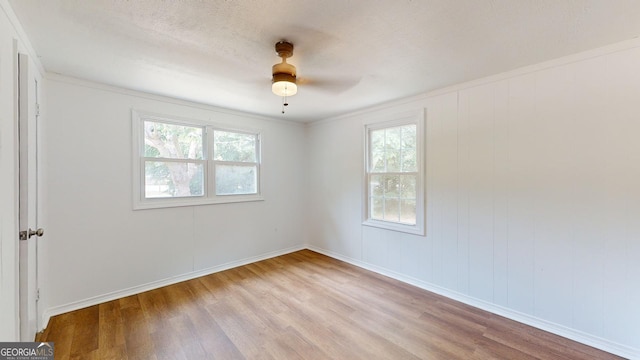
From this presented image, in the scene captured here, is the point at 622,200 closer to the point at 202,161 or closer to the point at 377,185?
the point at 377,185

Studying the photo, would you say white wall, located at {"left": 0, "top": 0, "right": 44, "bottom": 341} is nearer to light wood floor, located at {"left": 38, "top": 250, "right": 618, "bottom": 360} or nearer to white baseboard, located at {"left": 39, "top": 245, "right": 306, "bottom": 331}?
light wood floor, located at {"left": 38, "top": 250, "right": 618, "bottom": 360}

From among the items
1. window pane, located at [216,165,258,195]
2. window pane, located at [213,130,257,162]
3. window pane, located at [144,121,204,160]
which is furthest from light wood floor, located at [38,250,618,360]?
window pane, located at [213,130,257,162]

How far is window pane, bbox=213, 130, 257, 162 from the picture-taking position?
3.79 metres

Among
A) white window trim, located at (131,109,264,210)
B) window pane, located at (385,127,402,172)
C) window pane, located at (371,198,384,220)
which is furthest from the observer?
window pane, located at (371,198,384,220)

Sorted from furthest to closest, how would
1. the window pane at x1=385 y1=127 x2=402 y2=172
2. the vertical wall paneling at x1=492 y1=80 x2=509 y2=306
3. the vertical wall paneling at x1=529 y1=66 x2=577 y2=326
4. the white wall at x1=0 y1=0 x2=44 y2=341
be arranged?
the window pane at x1=385 y1=127 x2=402 y2=172 < the vertical wall paneling at x1=492 y1=80 x2=509 y2=306 < the vertical wall paneling at x1=529 y1=66 x2=577 y2=326 < the white wall at x1=0 y1=0 x2=44 y2=341

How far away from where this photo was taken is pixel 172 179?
3.35m

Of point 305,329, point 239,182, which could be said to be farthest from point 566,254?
point 239,182

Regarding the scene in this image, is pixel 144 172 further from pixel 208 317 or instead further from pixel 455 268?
pixel 455 268

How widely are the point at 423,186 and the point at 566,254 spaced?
4.65 ft

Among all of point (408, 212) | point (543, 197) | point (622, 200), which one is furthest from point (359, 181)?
point (622, 200)

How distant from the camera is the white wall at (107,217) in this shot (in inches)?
101

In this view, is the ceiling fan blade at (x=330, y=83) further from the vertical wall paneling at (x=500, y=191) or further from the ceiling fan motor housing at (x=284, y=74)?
the vertical wall paneling at (x=500, y=191)

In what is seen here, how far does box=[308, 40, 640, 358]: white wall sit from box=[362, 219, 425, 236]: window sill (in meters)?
0.09

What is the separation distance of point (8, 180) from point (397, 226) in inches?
141
